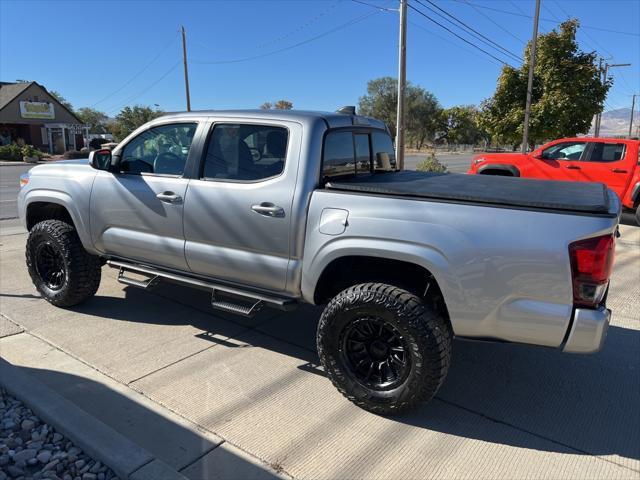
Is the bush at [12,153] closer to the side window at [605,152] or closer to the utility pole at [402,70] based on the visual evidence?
the utility pole at [402,70]

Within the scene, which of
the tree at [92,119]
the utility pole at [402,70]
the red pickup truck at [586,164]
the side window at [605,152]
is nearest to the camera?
the red pickup truck at [586,164]

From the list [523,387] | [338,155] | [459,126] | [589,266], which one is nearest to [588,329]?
[589,266]

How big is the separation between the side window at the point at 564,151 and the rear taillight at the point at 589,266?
8.97m

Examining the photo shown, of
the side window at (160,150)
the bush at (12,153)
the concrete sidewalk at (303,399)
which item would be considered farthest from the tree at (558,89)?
the bush at (12,153)

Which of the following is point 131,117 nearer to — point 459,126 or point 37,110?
point 37,110

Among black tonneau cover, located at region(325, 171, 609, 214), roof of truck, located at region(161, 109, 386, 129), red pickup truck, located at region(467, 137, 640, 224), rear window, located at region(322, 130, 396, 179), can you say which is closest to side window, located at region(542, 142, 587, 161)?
red pickup truck, located at region(467, 137, 640, 224)

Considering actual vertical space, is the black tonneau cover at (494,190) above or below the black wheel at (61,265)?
above

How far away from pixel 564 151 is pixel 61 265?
10.0m

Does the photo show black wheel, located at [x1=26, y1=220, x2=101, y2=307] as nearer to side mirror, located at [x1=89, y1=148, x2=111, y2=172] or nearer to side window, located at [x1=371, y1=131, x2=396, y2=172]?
side mirror, located at [x1=89, y1=148, x2=111, y2=172]

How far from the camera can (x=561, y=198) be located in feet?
9.73

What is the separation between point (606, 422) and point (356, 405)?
156cm

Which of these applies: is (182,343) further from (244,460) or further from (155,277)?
(244,460)

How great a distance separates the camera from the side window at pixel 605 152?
1014 centimetres

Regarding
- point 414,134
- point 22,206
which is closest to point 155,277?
point 22,206
